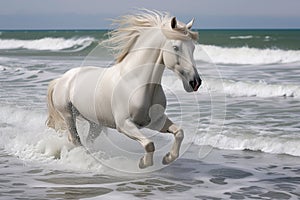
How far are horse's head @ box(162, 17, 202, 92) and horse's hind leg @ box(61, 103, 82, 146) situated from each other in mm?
1794

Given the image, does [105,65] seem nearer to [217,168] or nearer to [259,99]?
[217,168]

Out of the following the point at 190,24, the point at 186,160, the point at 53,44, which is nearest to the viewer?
the point at 190,24

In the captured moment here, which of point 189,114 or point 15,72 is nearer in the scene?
point 189,114

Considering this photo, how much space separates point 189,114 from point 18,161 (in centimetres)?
222

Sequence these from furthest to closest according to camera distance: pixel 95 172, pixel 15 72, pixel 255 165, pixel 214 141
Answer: pixel 15 72 < pixel 214 141 < pixel 255 165 < pixel 95 172

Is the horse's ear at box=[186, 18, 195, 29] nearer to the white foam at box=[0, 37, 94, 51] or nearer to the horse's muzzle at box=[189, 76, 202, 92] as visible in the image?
the horse's muzzle at box=[189, 76, 202, 92]

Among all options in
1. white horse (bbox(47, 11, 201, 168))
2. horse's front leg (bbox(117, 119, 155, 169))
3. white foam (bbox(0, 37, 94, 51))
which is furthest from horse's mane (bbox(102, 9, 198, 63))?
white foam (bbox(0, 37, 94, 51))

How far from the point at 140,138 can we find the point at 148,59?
2.46 feet

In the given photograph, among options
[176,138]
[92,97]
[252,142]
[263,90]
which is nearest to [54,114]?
[92,97]

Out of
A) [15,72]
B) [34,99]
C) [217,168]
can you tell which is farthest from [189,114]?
[15,72]

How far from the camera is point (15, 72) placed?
63.6ft

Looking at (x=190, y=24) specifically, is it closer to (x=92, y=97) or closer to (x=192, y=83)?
(x=192, y=83)

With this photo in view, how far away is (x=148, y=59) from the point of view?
5.21m

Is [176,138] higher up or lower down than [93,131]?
lower down
